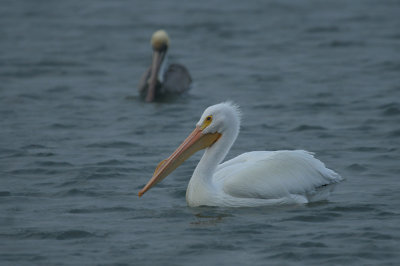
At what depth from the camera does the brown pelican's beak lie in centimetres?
1129

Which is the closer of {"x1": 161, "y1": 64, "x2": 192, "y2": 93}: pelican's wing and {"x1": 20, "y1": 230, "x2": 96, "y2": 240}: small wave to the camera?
{"x1": 20, "y1": 230, "x2": 96, "y2": 240}: small wave

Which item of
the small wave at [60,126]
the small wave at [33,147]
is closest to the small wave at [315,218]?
the small wave at [33,147]

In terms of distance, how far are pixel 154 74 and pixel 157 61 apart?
0.37 meters

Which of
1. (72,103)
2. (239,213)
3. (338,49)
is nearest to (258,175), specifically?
(239,213)

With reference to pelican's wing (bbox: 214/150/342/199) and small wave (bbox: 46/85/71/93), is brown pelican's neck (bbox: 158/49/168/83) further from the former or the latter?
pelican's wing (bbox: 214/150/342/199)

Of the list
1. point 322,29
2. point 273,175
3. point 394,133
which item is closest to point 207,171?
point 273,175

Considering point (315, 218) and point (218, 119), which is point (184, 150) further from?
point (315, 218)

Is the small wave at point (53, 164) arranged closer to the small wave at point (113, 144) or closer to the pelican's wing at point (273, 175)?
the small wave at point (113, 144)

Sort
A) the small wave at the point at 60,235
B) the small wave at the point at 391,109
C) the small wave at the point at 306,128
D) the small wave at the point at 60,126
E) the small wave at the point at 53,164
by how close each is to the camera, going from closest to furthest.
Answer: the small wave at the point at 60,235 → the small wave at the point at 53,164 → the small wave at the point at 306,128 → the small wave at the point at 60,126 → the small wave at the point at 391,109

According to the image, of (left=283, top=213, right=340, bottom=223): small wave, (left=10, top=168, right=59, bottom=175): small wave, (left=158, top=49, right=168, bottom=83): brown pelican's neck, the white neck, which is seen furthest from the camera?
(left=158, top=49, right=168, bottom=83): brown pelican's neck

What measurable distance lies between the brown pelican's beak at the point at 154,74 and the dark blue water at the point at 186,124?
269 millimetres

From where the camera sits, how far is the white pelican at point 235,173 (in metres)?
6.55

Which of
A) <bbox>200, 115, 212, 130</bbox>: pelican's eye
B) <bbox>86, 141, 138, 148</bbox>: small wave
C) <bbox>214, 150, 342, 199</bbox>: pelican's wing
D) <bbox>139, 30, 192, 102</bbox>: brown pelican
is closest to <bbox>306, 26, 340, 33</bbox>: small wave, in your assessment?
<bbox>139, 30, 192, 102</bbox>: brown pelican

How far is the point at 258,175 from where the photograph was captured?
6668mm
